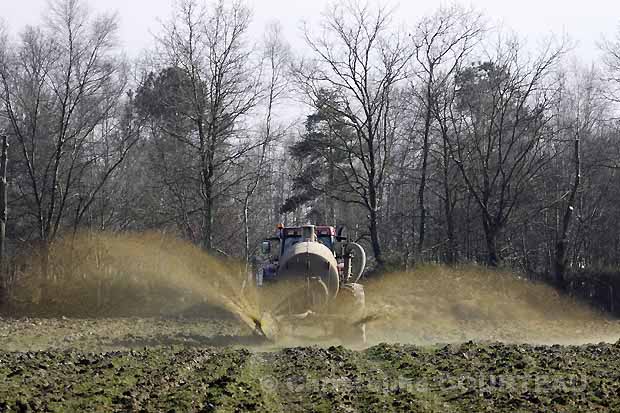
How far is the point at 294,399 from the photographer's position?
11266 mm

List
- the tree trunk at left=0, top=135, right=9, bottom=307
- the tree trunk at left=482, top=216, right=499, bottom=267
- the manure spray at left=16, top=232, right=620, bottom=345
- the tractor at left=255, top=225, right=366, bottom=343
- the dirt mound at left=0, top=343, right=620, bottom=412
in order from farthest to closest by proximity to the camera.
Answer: the tree trunk at left=482, top=216, right=499, bottom=267 → the tree trunk at left=0, top=135, right=9, bottom=307 → the manure spray at left=16, top=232, right=620, bottom=345 → the tractor at left=255, top=225, right=366, bottom=343 → the dirt mound at left=0, top=343, right=620, bottom=412

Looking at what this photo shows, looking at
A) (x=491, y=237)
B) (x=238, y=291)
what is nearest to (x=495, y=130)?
(x=491, y=237)

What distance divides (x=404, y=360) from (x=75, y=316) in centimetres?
1801

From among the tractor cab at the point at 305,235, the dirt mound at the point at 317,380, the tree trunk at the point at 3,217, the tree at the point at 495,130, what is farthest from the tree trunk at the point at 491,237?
the tree trunk at the point at 3,217

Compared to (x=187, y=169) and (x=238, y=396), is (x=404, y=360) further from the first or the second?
(x=187, y=169)

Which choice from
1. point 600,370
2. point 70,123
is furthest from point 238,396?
point 70,123

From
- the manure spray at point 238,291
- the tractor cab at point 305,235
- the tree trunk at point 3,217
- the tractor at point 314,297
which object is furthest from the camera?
the tree trunk at point 3,217

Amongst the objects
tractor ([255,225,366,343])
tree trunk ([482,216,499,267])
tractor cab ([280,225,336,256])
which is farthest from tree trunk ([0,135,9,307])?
tree trunk ([482,216,499,267])

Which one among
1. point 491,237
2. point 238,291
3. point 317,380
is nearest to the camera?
point 317,380

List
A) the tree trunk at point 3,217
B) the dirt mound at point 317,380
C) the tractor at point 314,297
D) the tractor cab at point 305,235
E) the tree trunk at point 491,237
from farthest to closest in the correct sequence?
1. the tree trunk at point 491,237
2. the tree trunk at point 3,217
3. the tractor cab at point 305,235
4. the tractor at point 314,297
5. the dirt mound at point 317,380

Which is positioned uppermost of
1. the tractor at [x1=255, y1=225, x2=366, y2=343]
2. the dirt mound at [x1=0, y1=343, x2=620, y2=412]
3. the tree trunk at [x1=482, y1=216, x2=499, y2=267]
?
the tree trunk at [x1=482, y1=216, x2=499, y2=267]

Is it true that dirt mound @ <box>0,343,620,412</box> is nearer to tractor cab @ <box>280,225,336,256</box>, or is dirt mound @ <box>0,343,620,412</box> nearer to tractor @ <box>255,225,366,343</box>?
tractor @ <box>255,225,366,343</box>

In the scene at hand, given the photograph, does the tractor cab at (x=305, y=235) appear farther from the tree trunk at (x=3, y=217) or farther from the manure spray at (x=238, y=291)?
the tree trunk at (x=3, y=217)

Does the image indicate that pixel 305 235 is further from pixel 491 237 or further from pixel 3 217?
pixel 491 237
